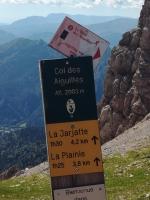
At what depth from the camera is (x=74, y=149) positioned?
13.8 meters

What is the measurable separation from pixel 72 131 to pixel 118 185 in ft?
55.1

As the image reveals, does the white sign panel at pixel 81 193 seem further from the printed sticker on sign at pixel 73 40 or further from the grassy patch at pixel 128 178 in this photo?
the grassy patch at pixel 128 178

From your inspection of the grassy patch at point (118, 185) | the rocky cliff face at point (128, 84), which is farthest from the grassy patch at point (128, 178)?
the rocky cliff face at point (128, 84)

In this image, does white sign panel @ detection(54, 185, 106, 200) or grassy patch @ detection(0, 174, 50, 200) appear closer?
white sign panel @ detection(54, 185, 106, 200)

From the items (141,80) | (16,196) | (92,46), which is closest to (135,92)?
(141,80)

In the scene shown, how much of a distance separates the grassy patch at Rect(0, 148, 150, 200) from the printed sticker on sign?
30.5 ft

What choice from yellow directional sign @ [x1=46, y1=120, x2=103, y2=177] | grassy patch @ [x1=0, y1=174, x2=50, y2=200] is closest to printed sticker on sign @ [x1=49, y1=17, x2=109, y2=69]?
yellow directional sign @ [x1=46, y1=120, x2=103, y2=177]

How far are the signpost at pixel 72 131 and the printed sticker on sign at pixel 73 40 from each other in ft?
3.89

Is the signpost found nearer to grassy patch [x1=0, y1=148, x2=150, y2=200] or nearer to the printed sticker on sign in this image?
the printed sticker on sign

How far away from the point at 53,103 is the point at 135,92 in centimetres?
8977

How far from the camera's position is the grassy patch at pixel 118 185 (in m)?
25.3

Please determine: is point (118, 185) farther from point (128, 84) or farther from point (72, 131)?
point (128, 84)

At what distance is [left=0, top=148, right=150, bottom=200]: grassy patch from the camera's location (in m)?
25.3

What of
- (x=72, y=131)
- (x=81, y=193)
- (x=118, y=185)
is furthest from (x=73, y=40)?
(x=118, y=185)
